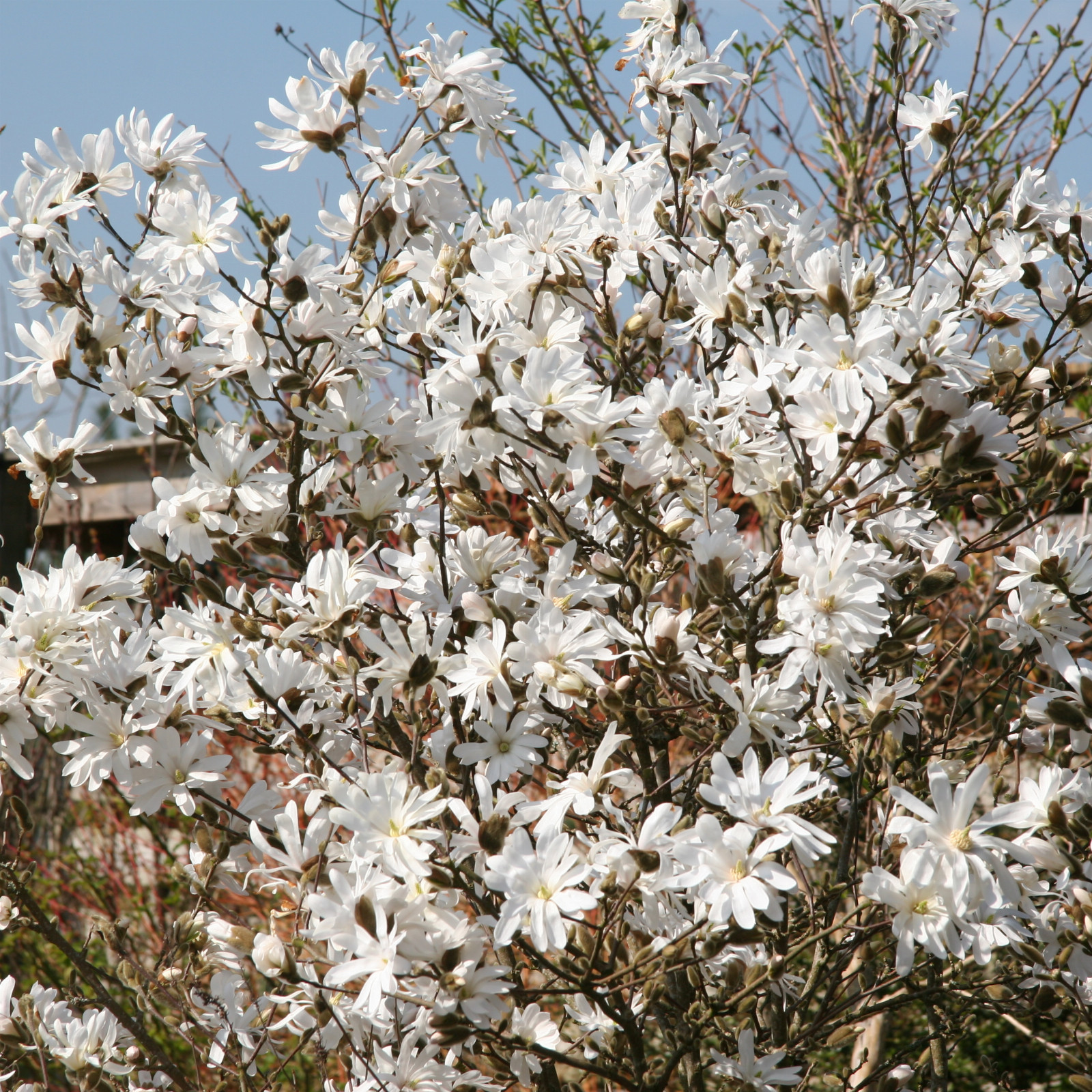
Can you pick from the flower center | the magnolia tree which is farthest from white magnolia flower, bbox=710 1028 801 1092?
the flower center

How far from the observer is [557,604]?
1.37 m

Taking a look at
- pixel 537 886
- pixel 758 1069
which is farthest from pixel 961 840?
pixel 758 1069

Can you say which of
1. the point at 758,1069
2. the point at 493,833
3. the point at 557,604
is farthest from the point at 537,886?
the point at 758,1069

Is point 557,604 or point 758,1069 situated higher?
point 557,604

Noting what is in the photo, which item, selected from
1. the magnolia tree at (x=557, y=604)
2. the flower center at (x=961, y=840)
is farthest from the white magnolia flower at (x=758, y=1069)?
the flower center at (x=961, y=840)

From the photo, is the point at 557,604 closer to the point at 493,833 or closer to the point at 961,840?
the point at 493,833

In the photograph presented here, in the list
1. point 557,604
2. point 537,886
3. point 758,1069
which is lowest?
point 758,1069

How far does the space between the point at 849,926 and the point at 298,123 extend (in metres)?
1.37

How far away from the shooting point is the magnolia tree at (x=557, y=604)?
1228 millimetres

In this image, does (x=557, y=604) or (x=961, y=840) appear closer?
(x=961, y=840)

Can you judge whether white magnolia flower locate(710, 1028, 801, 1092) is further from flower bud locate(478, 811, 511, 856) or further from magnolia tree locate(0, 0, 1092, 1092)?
flower bud locate(478, 811, 511, 856)

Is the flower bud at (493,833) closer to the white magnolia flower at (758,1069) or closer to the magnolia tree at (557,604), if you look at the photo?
the magnolia tree at (557,604)

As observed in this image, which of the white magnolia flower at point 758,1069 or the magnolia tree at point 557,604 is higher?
the magnolia tree at point 557,604

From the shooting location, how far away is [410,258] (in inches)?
63.4
